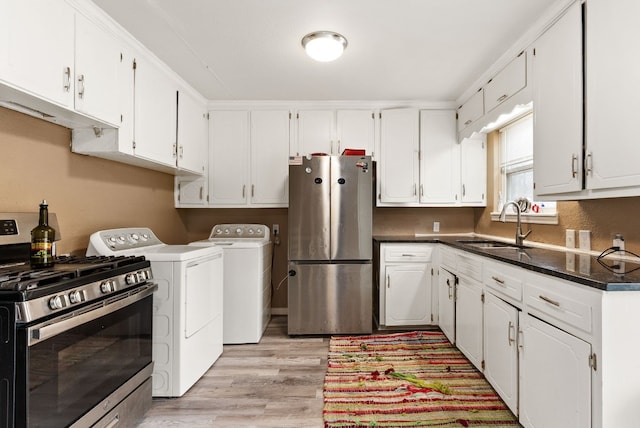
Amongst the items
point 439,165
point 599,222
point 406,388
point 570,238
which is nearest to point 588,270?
point 599,222

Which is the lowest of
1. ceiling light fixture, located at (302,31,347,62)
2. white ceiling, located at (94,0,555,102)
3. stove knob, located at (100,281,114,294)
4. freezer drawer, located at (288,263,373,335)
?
freezer drawer, located at (288,263,373,335)

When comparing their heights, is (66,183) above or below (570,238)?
above

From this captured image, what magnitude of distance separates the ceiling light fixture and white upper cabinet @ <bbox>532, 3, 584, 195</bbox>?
1.26m

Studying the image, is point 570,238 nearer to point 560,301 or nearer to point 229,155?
point 560,301

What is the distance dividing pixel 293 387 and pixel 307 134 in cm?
242

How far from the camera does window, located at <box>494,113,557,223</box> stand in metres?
2.62

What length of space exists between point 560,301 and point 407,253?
6.04ft

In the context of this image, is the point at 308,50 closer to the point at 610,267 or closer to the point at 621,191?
the point at 621,191

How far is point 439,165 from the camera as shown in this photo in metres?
3.51

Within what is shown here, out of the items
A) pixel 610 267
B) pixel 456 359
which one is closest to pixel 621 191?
pixel 610 267

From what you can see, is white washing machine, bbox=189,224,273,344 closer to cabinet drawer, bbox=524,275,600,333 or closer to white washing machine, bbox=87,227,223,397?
white washing machine, bbox=87,227,223,397

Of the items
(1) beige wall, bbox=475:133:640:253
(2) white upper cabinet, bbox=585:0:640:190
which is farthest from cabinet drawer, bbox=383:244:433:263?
(2) white upper cabinet, bbox=585:0:640:190

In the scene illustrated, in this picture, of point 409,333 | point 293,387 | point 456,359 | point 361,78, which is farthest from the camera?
point 409,333

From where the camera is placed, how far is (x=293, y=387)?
2.24 m
